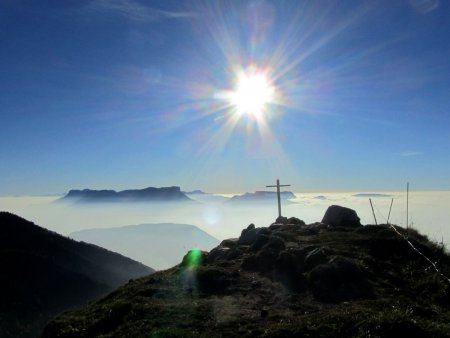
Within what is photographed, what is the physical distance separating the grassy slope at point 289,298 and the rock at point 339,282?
5cm

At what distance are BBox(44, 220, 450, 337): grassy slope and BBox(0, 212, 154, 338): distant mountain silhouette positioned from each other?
8434 cm

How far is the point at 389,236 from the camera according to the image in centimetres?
3294

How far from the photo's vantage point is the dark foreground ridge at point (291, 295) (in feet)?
57.4

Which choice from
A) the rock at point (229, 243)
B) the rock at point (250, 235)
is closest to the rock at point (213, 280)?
the rock at point (250, 235)

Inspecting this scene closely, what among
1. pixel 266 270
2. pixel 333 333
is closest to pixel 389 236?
pixel 266 270

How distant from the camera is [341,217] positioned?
40125 mm

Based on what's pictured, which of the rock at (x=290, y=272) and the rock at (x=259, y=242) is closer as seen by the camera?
the rock at (x=290, y=272)

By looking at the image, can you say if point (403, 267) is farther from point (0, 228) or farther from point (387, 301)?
point (0, 228)

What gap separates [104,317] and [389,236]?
22501 mm

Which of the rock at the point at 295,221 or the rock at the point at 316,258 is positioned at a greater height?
the rock at the point at 295,221

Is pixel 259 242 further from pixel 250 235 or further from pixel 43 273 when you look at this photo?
pixel 43 273

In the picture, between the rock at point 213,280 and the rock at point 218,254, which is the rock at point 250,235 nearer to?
the rock at point 218,254

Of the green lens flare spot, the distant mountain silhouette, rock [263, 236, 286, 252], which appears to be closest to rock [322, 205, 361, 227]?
rock [263, 236, 286, 252]

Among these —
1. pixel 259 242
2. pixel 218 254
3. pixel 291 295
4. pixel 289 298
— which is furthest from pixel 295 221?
pixel 289 298
